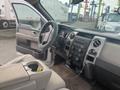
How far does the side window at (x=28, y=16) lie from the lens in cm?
325

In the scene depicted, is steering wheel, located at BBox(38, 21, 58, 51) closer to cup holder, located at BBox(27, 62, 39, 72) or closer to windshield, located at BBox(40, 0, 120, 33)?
windshield, located at BBox(40, 0, 120, 33)

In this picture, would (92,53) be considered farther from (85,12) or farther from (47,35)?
(85,12)

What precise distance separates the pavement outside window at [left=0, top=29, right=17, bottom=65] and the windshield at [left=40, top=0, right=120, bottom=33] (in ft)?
4.62

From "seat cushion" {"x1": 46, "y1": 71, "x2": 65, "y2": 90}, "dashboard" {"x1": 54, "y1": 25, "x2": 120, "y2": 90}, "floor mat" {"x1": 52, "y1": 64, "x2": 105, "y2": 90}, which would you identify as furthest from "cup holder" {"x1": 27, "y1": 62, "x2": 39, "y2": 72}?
"floor mat" {"x1": 52, "y1": 64, "x2": 105, "y2": 90}

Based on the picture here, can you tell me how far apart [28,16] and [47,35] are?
3.11 ft

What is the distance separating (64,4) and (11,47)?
6.37 feet

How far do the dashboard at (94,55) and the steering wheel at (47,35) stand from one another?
0.26 meters

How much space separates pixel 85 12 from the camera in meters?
3.10

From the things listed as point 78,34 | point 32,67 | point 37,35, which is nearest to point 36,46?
point 37,35

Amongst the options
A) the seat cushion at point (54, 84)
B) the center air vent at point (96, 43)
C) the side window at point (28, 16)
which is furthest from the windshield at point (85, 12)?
the seat cushion at point (54, 84)

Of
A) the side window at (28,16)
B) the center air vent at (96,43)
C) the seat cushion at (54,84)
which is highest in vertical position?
the side window at (28,16)

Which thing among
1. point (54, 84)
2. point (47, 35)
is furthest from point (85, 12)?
point (54, 84)

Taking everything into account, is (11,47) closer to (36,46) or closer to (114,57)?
(114,57)

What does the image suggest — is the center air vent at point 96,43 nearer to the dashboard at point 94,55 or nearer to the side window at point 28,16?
the dashboard at point 94,55
